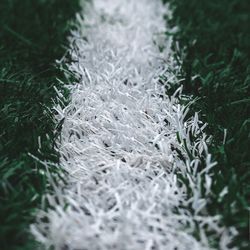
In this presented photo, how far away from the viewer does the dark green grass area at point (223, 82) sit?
1.14 metres

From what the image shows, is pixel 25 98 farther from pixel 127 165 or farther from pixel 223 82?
pixel 223 82

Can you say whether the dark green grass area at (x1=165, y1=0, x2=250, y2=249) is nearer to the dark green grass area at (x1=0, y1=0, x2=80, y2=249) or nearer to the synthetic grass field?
the synthetic grass field

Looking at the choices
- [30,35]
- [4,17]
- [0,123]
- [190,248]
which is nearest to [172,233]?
[190,248]

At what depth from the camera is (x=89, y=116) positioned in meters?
1.55

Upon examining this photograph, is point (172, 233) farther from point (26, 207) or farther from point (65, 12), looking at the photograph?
point (65, 12)

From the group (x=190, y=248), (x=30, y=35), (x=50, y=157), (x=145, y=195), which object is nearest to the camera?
(x=190, y=248)

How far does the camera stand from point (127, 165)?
1.33 metres

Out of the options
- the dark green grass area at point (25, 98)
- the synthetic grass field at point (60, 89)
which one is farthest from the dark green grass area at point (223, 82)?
the dark green grass area at point (25, 98)

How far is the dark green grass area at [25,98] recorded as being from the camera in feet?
3.63

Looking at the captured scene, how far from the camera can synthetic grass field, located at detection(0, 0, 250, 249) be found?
1129 mm

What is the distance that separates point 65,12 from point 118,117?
48.4 inches

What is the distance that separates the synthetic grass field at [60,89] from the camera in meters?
1.13

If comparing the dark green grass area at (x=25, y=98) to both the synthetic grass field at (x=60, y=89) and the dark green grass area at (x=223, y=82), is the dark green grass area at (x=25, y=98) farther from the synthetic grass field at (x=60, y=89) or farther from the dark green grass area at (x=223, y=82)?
the dark green grass area at (x=223, y=82)

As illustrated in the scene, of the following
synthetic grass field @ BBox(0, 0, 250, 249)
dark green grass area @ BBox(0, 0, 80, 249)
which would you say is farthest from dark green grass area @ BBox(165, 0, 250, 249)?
dark green grass area @ BBox(0, 0, 80, 249)
